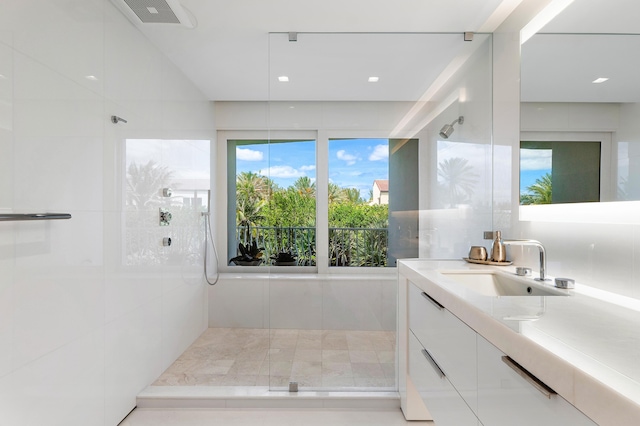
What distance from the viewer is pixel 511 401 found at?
888 mm

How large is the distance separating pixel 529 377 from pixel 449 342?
53 centimetres

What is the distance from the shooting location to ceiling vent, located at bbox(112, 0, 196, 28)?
178 centimetres

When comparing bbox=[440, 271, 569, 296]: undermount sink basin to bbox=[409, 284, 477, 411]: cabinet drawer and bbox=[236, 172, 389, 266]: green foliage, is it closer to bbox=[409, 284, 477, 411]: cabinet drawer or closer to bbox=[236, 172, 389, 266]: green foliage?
bbox=[409, 284, 477, 411]: cabinet drawer

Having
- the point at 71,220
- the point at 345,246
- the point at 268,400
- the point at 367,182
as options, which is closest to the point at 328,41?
the point at 367,182

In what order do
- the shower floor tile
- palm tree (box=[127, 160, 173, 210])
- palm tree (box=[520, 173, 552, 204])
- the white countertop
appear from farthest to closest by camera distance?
1. the shower floor tile
2. palm tree (box=[127, 160, 173, 210])
3. palm tree (box=[520, 173, 552, 204])
4. the white countertop

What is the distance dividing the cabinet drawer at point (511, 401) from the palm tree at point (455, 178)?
4.83 ft

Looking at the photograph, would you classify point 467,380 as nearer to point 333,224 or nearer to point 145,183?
point 333,224

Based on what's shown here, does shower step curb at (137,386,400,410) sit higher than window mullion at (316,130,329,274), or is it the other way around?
window mullion at (316,130,329,274)

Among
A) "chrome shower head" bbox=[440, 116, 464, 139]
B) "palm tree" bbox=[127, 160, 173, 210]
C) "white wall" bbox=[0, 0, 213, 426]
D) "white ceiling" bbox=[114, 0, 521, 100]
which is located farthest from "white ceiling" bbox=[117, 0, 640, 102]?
"palm tree" bbox=[127, 160, 173, 210]

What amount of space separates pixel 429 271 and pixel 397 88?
1.34 meters

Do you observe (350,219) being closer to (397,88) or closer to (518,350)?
(397,88)

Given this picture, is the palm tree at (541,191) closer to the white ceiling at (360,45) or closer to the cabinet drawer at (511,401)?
the white ceiling at (360,45)

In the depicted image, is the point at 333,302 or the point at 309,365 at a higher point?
the point at 333,302

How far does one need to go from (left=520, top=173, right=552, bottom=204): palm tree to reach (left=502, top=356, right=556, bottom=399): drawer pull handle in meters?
1.13
